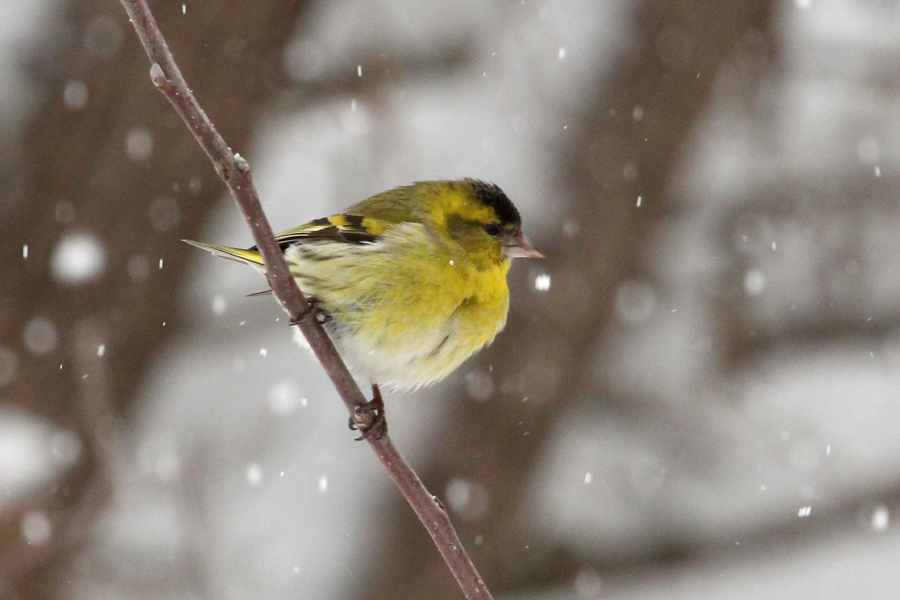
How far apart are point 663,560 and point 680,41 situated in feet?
14.8

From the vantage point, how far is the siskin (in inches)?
148

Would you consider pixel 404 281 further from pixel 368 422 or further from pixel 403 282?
pixel 368 422

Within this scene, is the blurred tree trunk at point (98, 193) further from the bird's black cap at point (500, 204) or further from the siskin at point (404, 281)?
the bird's black cap at point (500, 204)

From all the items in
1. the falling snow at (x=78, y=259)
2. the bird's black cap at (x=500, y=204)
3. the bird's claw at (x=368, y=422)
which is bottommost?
the bird's claw at (x=368, y=422)

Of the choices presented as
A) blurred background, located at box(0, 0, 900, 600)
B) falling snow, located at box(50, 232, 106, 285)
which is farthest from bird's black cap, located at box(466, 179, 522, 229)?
falling snow, located at box(50, 232, 106, 285)

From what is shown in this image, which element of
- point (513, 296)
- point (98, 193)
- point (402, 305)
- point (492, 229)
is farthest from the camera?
point (513, 296)

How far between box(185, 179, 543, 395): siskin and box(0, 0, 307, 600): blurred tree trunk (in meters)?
2.37

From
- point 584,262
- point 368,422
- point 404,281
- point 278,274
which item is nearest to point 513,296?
point 584,262

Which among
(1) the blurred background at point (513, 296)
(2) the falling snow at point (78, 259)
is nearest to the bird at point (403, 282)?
(1) the blurred background at point (513, 296)

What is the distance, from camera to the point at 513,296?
23.1ft

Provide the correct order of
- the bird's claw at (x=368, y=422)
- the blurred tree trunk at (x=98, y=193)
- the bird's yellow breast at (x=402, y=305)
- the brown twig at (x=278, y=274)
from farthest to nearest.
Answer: the blurred tree trunk at (x=98, y=193) → the bird's yellow breast at (x=402, y=305) → the bird's claw at (x=368, y=422) → the brown twig at (x=278, y=274)

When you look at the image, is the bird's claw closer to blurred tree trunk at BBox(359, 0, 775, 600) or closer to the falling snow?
the falling snow

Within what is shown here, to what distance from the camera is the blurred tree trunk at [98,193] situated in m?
6.06

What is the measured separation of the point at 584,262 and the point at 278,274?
184 inches
